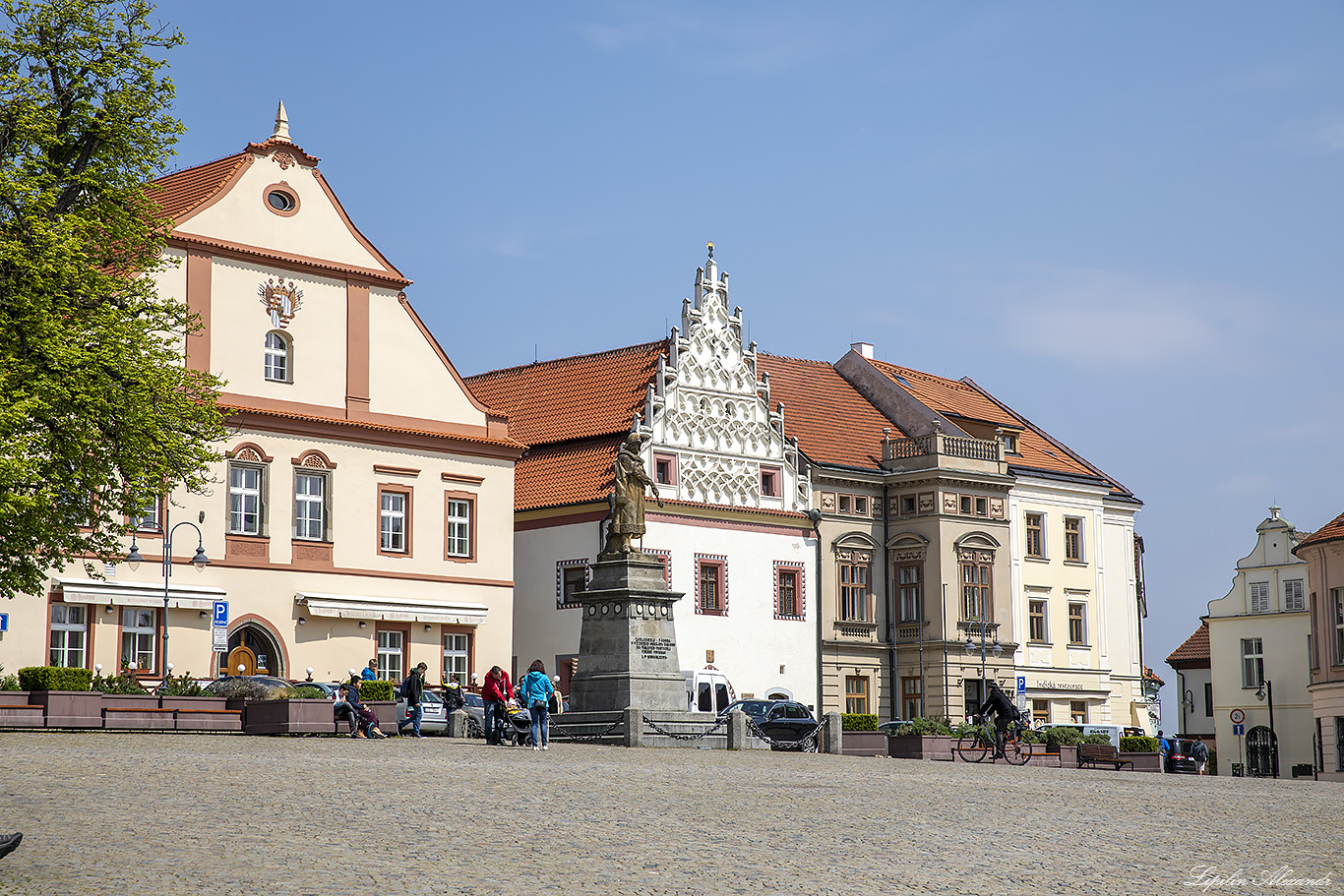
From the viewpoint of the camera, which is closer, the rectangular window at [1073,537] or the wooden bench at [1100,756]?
the wooden bench at [1100,756]

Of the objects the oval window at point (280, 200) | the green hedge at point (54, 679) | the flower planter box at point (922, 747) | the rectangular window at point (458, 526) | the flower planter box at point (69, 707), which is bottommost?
the flower planter box at point (922, 747)

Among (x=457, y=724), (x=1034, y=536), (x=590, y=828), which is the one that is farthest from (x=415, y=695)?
(x=1034, y=536)

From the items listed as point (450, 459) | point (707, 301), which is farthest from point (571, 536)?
point (707, 301)

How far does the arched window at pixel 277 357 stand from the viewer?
47688 mm

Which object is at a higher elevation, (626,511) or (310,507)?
(310,507)

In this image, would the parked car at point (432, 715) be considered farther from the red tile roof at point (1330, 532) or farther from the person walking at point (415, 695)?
the red tile roof at point (1330, 532)

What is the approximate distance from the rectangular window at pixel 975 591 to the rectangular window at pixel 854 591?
3.37 metres

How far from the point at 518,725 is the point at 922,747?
36.4 ft

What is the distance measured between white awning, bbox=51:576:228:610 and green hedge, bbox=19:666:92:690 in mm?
6468

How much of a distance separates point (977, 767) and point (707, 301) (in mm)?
27473

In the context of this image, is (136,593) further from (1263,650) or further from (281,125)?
(1263,650)

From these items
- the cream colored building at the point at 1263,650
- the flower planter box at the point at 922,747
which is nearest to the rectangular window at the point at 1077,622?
the cream colored building at the point at 1263,650

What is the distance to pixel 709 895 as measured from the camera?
1414cm

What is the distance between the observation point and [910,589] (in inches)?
2443
